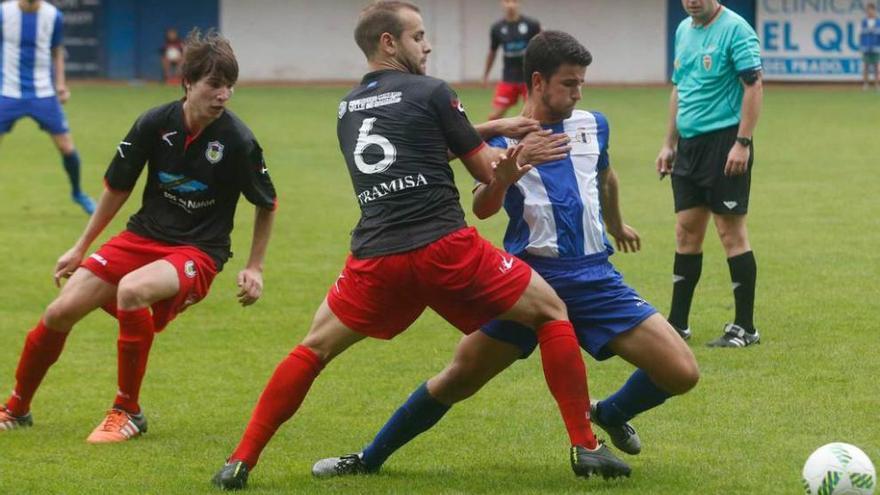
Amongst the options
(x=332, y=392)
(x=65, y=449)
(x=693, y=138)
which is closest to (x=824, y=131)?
(x=693, y=138)

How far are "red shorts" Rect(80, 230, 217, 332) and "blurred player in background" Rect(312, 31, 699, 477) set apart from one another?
3.74ft

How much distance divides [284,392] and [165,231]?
148 cm

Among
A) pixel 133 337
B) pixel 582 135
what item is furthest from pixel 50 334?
pixel 582 135

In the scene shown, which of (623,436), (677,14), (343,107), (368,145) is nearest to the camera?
(368,145)

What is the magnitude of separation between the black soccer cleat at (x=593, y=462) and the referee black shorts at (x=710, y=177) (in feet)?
11.3

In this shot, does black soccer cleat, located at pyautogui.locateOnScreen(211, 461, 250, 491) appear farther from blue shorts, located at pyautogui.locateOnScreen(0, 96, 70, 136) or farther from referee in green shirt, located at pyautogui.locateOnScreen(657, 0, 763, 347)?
blue shorts, located at pyautogui.locateOnScreen(0, 96, 70, 136)

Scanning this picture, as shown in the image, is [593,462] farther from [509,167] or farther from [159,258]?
[159,258]

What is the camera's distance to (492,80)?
43312mm

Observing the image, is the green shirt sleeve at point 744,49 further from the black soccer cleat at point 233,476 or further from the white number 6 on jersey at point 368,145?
the black soccer cleat at point 233,476

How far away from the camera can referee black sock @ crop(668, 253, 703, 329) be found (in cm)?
873

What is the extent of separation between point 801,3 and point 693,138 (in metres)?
34.4

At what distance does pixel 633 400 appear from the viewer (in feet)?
19.1

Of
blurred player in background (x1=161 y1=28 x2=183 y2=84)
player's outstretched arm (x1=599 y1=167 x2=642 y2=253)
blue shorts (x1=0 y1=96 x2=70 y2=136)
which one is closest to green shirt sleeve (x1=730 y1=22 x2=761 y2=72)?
player's outstretched arm (x1=599 y1=167 x2=642 y2=253)

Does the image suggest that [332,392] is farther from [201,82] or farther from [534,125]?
[534,125]
